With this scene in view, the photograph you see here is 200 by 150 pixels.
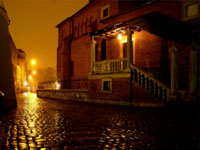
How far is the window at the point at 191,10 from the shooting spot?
13.1 m

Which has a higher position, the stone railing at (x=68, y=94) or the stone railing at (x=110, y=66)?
the stone railing at (x=110, y=66)

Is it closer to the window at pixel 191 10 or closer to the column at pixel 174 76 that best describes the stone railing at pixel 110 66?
the column at pixel 174 76

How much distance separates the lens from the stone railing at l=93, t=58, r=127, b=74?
44.4 feet

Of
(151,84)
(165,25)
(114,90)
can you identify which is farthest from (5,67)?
(165,25)

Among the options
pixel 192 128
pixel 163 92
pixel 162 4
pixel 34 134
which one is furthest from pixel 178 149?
pixel 162 4

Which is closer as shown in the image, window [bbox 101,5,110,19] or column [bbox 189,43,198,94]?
column [bbox 189,43,198,94]

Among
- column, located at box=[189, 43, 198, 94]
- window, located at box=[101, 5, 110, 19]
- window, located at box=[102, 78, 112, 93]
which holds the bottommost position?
window, located at box=[102, 78, 112, 93]

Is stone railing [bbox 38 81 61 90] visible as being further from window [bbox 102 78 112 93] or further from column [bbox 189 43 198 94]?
column [bbox 189 43 198 94]

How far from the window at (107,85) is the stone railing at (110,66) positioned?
65 centimetres

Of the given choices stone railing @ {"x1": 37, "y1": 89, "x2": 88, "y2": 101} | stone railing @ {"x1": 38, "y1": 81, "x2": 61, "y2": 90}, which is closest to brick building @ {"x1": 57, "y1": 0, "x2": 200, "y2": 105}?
stone railing @ {"x1": 37, "y1": 89, "x2": 88, "y2": 101}

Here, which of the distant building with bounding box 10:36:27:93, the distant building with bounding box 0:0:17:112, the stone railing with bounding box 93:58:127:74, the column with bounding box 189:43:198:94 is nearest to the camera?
the column with bounding box 189:43:198:94

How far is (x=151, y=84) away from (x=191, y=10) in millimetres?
5873

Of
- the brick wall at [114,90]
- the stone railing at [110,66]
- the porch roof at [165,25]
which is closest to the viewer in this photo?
the porch roof at [165,25]

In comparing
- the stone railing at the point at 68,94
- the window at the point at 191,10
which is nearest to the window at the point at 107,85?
the stone railing at the point at 68,94
